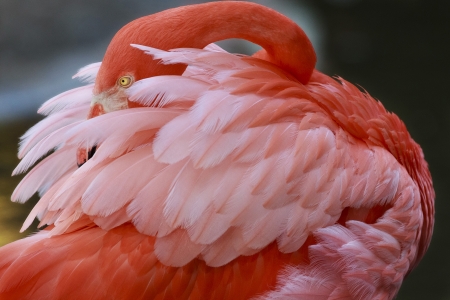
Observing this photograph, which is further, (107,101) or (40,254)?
(107,101)

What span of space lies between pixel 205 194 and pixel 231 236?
0.09m

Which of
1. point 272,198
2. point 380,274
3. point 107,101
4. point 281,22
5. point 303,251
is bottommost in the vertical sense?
point 380,274

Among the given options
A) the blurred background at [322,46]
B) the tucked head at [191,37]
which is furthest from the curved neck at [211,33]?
the blurred background at [322,46]

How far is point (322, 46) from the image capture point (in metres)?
2.69

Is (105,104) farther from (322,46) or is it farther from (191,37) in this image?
(322,46)

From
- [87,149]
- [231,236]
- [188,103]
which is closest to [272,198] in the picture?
[231,236]

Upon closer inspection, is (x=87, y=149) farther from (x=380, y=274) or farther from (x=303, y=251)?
(x=380, y=274)

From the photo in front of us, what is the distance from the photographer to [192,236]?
92cm

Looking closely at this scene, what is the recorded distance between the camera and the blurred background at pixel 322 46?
95.3 inches

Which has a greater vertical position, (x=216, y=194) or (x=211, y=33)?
(x=211, y=33)

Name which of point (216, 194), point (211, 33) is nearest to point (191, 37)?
point (211, 33)

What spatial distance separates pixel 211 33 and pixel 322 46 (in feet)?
5.51

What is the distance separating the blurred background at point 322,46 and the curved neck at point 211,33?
1288mm

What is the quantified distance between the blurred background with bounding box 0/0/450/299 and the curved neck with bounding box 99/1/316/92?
129 cm
